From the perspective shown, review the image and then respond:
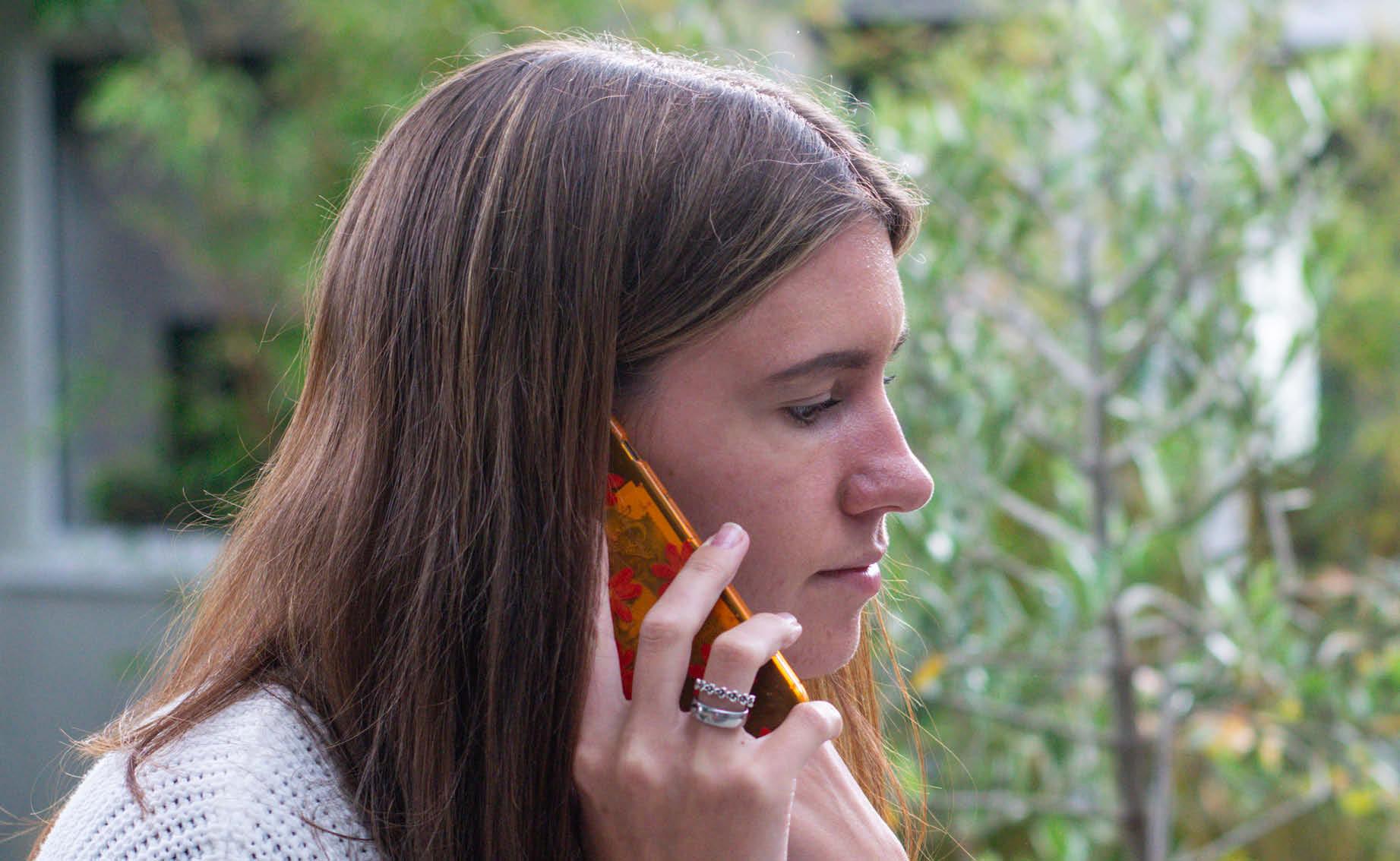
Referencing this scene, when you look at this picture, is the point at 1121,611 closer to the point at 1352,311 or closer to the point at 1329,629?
the point at 1329,629

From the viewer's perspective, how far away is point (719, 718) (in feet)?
3.86

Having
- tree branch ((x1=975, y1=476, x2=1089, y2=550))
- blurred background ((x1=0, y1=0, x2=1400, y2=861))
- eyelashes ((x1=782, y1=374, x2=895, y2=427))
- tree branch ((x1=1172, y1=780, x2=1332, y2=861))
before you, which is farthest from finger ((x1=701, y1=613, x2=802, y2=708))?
tree branch ((x1=1172, y1=780, x2=1332, y2=861))

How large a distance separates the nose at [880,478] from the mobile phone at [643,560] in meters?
0.16

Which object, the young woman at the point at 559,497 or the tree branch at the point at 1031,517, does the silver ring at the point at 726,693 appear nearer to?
the young woman at the point at 559,497

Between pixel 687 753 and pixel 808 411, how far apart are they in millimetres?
365

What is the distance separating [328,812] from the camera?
116cm

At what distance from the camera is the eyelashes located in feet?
4.31

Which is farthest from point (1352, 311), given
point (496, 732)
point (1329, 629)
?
point (496, 732)

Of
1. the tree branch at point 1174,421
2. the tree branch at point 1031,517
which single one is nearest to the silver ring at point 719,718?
the tree branch at point 1031,517

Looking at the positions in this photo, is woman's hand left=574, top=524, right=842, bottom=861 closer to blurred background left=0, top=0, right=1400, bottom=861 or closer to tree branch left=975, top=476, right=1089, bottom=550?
blurred background left=0, top=0, right=1400, bottom=861

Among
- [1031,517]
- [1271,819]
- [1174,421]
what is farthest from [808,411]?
[1271,819]

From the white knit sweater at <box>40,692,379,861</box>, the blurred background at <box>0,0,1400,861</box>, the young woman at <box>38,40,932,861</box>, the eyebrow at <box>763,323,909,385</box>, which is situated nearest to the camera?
the white knit sweater at <box>40,692,379,861</box>

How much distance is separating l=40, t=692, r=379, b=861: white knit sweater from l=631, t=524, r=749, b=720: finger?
0.95 ft

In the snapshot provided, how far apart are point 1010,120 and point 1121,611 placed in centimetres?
105
